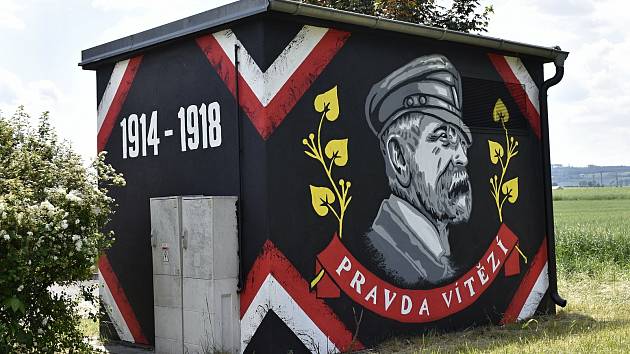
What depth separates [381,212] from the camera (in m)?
8.80

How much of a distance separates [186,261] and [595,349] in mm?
3817

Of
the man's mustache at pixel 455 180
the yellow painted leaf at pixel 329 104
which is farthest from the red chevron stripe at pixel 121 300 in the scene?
the man's mustache at pixel 455 180

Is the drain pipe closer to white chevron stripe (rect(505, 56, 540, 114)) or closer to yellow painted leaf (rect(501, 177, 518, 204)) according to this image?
white chevron stripe (rect(505, 56, 540, 114))

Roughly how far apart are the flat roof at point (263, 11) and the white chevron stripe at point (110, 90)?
138mm

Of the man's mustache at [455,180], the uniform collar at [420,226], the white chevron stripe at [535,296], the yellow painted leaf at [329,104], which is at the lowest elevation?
the white chevron stripe at [535,296]

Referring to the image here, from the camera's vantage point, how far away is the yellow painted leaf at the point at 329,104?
836 centimetres

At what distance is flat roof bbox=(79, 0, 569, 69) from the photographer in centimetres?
792

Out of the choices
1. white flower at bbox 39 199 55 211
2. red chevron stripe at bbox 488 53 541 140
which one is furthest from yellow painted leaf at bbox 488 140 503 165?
white flower at bbox 39 199 55 211

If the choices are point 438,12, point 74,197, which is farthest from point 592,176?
point 74,197

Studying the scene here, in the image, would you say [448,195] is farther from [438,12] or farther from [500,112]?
[438,12]

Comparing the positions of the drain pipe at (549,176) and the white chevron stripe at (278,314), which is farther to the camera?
the drain pipe at (549,176)

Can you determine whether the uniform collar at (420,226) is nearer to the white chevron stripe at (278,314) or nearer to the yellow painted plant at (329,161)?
the yellow painted plant at (329,161)

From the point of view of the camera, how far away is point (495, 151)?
33.7ft

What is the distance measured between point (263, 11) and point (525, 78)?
4.33 meters
